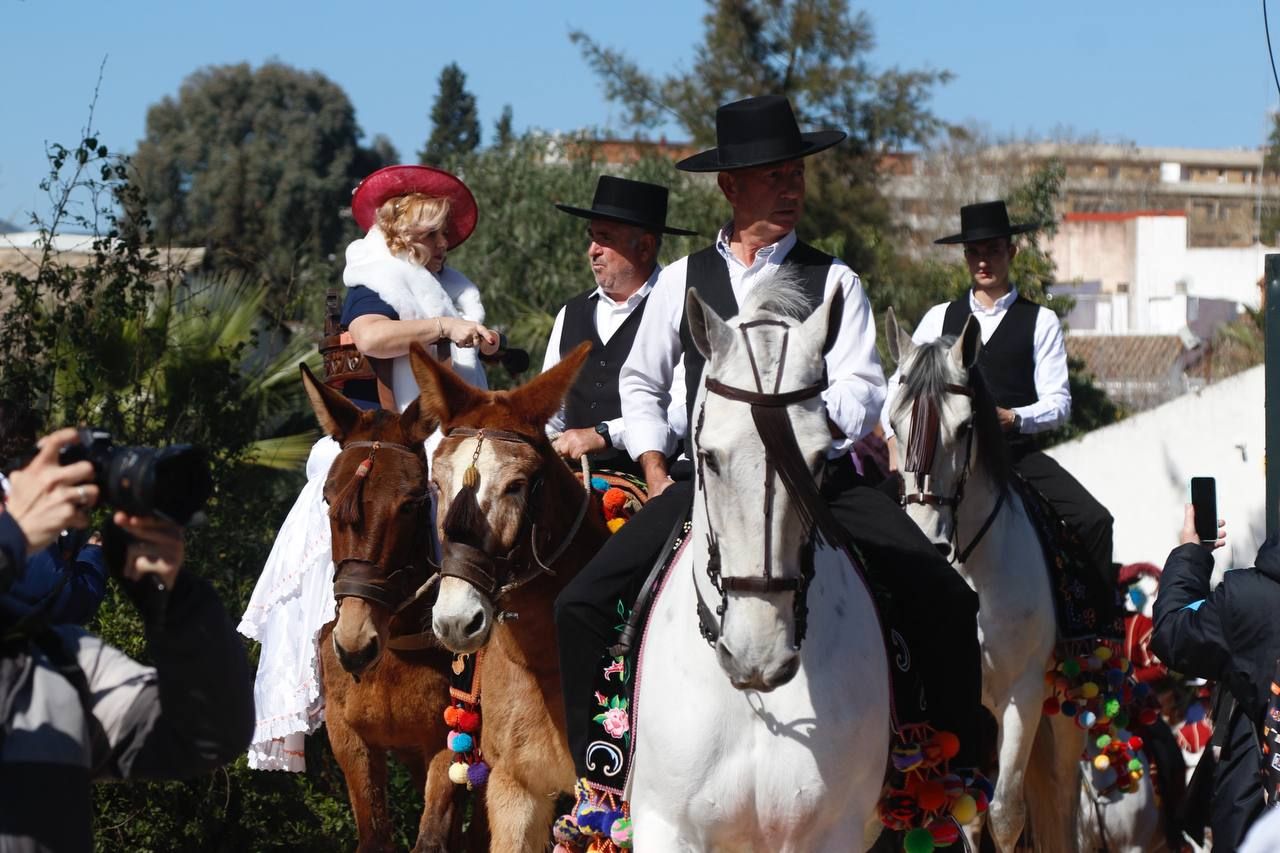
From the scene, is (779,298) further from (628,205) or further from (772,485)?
(628,205)

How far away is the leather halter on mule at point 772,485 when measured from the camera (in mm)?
4340

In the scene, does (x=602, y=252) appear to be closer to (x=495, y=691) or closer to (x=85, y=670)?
(x=495, y=691)

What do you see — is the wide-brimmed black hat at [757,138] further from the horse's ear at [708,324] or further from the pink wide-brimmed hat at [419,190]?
the pink wide-brimmed hat at [419,190]

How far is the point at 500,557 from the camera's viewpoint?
19.6 feet

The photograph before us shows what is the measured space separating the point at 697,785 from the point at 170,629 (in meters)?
2.00

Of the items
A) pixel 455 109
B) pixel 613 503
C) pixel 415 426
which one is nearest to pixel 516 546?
pixel 613 503

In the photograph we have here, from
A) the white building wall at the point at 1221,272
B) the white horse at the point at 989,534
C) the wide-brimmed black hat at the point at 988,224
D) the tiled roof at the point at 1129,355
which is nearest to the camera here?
the white horse at the point at 989,534

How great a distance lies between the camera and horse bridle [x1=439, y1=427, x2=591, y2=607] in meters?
5.77

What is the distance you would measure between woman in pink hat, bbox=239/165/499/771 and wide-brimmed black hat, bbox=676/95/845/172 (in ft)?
5.54

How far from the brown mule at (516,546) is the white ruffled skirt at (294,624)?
3.97ft

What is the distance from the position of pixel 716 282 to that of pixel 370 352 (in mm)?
2283

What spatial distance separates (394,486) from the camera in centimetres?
673

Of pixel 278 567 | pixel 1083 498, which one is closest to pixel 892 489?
pixel 1083 498

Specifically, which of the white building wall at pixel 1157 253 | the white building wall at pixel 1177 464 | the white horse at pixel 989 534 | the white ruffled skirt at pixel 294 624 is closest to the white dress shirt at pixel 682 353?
the white horse at pixel 989 534
